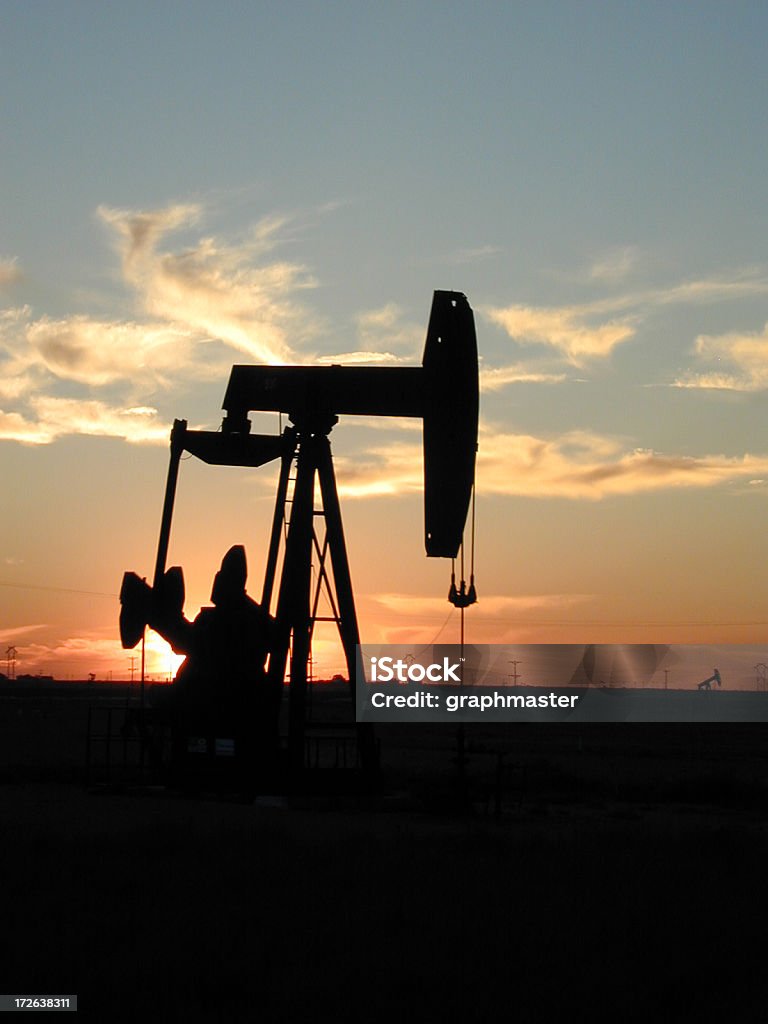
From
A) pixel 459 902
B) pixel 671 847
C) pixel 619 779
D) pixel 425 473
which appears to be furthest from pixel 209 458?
pixel 619 779

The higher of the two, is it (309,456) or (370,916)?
(309,456)

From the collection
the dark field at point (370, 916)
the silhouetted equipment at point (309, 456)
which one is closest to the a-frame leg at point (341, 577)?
the silhouetted equipment at point (309, 456)

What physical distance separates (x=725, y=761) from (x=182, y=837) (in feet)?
98.6

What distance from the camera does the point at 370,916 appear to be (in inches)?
305

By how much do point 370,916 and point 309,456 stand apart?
28.2ft

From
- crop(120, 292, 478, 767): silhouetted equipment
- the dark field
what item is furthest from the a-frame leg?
the dark field

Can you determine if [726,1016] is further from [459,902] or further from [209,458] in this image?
[209,458]

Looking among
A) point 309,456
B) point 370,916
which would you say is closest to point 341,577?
point 309,456

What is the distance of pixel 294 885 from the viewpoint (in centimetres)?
872

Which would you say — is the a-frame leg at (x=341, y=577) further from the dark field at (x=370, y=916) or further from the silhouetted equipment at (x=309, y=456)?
the dark field at (x=370, y=916)

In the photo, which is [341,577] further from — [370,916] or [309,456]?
[370,916]

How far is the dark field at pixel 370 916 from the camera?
6.00 meters

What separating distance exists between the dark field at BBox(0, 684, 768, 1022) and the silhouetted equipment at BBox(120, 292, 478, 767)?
209 centimetres

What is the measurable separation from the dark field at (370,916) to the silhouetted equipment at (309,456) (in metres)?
2.09
